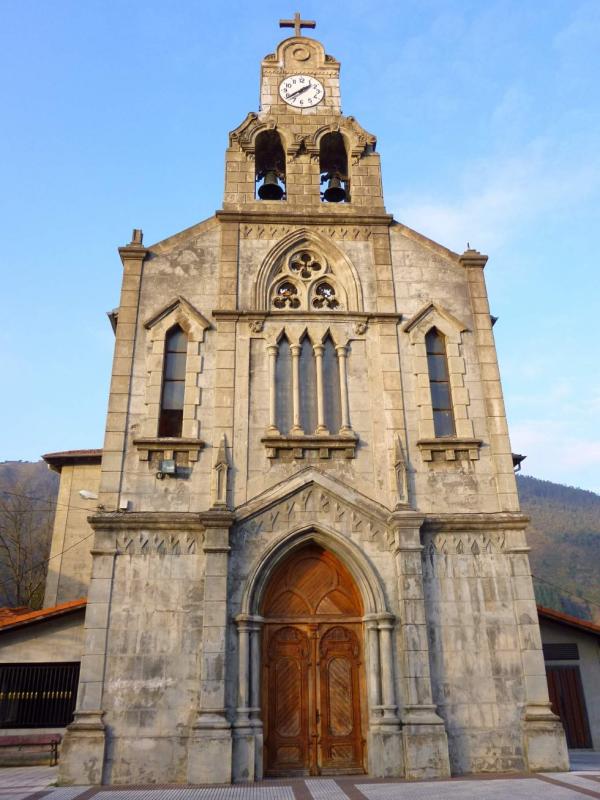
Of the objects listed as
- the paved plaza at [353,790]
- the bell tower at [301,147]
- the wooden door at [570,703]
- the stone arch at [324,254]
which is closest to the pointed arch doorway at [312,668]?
the paved plaza at [353,790]

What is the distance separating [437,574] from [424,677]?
6.55ft

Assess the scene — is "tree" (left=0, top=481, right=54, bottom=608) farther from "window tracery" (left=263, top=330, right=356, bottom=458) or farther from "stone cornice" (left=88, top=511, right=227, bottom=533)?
"window tracery" (left=263, top=330, right=356, bottom=458)

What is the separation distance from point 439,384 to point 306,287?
3976 mm

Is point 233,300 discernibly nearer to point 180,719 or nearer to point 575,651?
point 180,719

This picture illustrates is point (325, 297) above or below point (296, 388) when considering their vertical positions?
above

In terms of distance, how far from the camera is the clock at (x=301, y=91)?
18516 mm

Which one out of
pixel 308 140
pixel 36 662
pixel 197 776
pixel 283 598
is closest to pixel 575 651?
pixel 283 598

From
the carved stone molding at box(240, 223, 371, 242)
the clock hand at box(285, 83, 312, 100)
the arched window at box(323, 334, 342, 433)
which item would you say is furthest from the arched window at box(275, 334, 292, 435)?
the clock hand at box(285, 83, 312, 100)

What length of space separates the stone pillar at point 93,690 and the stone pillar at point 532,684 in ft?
25.8

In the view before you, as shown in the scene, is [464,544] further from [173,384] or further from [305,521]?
[173,384]

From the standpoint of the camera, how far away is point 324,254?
1648 centimetres

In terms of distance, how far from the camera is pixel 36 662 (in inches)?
606

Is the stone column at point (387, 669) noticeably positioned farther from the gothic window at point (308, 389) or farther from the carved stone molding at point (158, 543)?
the carved stone molding at point (158, 543)

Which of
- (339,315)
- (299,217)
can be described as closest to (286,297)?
(339,315)
